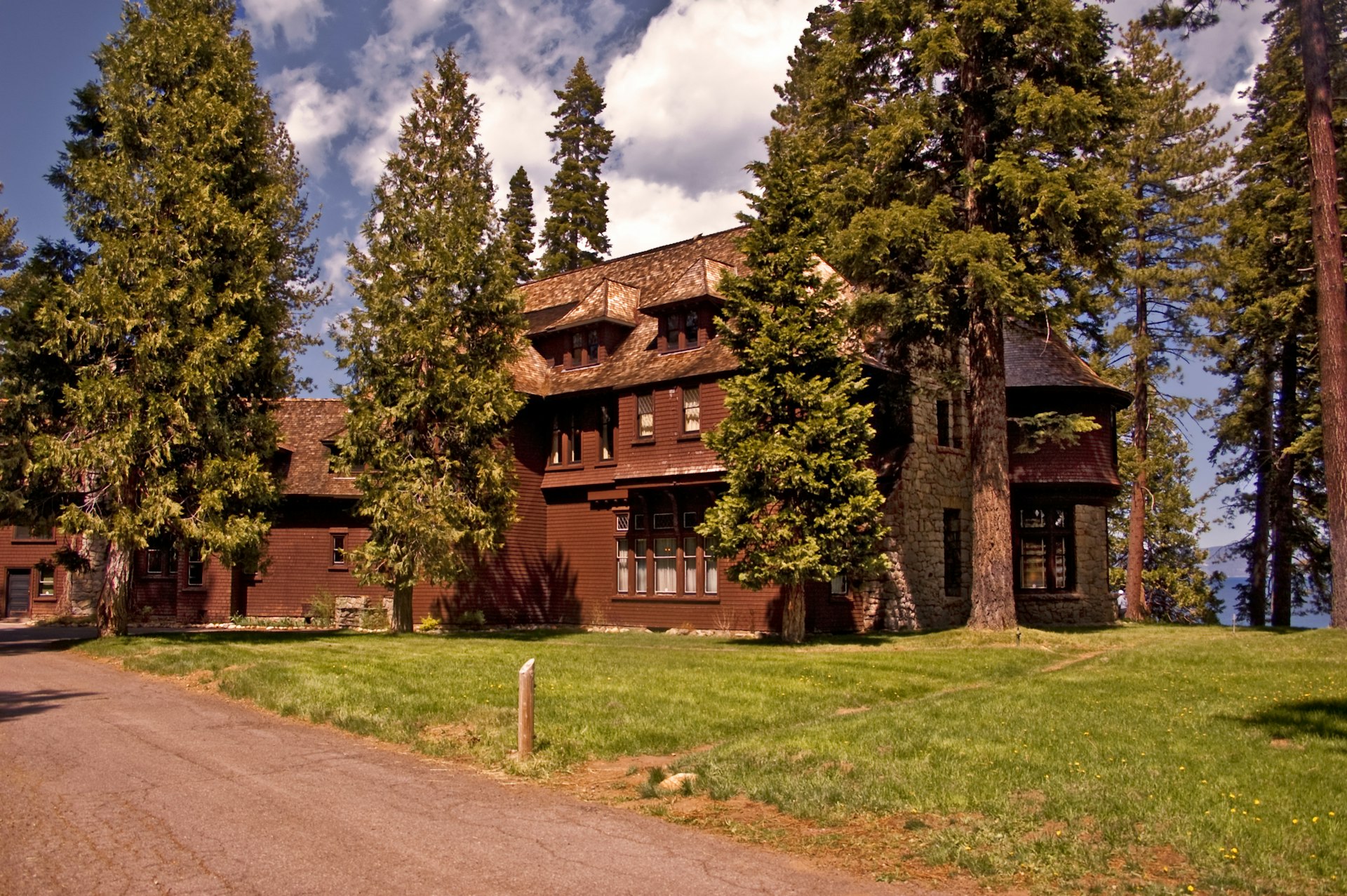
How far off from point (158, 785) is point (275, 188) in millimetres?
19092

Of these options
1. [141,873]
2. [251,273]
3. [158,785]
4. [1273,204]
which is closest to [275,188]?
[251,273]

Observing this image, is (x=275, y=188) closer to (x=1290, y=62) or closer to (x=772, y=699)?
(x=772, y=699)

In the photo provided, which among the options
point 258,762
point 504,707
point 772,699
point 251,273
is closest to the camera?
point 258,762

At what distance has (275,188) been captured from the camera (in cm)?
2508

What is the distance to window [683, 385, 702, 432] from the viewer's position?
2775cm

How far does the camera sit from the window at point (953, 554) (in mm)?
29297

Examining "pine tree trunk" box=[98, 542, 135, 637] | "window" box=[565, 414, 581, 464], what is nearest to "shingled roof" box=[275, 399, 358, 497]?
"window" box=[565, 414, 581, 464]

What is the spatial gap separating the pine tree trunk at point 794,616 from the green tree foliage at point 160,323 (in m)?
12.4

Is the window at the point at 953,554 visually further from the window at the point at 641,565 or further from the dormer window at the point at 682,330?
the dormer window at the point at 682,330

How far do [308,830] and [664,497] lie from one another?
69.9ft

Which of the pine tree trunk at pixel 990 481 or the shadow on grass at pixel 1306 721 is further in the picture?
the pine tree trunk at pixel 990 481

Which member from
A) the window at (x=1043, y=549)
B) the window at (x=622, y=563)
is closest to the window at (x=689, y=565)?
the window at (x=622, y=563)

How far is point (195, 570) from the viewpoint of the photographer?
A: 1431 inches

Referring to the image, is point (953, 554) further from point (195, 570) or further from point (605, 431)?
point (195, 570)
